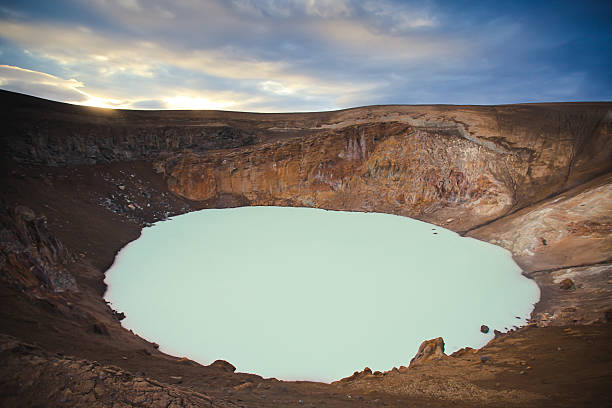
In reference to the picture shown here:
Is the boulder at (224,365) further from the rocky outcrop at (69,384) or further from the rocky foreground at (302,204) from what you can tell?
the rocky outcrop at (69,384)

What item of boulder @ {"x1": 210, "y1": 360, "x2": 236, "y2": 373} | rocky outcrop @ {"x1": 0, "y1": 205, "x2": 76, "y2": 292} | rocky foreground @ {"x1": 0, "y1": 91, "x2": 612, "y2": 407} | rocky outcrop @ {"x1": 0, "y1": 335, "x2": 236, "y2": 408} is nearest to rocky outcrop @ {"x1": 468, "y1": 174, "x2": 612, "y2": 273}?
Result: rocky foreground @ {"x1": 0, "y1": 91, "x2": 612, "y2": 407}

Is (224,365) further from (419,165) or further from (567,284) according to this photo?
(419,165)

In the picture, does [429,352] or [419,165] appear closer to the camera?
[429,352]

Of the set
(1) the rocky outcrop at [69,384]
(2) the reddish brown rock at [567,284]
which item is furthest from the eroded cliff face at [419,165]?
(1) the rocky outcrop at [69,384]

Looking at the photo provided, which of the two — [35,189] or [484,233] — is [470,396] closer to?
[484,233]

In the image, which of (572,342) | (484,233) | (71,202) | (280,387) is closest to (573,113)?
(484,233)

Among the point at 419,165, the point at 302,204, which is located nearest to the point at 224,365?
the point at 302,204
